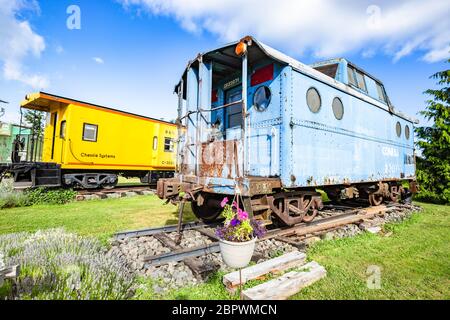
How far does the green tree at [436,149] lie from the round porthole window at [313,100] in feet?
32.8

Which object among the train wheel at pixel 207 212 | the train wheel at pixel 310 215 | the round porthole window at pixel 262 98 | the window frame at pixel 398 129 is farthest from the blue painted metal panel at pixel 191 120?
the window frame at pixel 398 129

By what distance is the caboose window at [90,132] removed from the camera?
10605 mm

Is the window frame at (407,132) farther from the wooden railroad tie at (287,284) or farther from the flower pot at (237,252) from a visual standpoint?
the flower pot at (237,252)

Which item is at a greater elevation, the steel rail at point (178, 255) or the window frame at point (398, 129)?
the window frame at point (398, 129)

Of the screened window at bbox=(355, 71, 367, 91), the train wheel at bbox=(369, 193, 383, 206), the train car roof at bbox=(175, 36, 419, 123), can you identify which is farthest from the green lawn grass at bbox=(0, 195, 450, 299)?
the screened window at bbox=(355, 71, 367, 91)

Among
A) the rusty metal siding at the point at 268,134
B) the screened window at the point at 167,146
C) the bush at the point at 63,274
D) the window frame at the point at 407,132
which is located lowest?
the bush at the point at 63,274

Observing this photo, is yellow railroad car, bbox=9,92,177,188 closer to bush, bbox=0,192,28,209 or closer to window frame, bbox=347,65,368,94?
bush, bbox=0,192,28,209

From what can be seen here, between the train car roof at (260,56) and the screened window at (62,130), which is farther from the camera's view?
the screened window at (62,130)

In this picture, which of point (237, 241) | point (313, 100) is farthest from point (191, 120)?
point (237, 241)

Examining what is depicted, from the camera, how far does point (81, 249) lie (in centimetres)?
372

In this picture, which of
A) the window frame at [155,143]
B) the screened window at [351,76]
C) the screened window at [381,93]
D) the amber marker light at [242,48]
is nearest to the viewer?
the amber marker light at [242,48]

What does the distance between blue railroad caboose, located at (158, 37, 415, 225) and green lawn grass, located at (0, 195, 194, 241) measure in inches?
60.3
